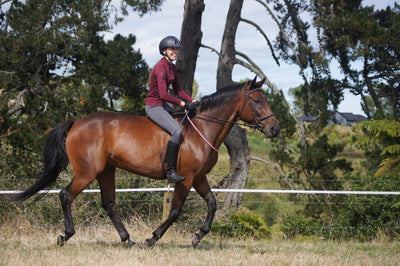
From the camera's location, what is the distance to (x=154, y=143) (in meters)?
6.03

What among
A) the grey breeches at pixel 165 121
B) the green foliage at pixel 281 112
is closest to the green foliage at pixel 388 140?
the green foliage at pixel 281 112

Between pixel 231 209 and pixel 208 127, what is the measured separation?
148 inches

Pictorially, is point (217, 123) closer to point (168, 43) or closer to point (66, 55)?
point (168, 43)

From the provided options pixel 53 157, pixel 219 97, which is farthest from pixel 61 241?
pixel 219 97

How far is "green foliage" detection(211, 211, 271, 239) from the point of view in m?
8.69

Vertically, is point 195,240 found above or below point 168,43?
below

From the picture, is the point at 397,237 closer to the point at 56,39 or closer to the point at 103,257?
the point at 103,257

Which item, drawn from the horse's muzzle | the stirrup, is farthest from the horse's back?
the horse's muzzle

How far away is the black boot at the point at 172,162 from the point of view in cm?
582

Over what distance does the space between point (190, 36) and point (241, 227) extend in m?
5.66

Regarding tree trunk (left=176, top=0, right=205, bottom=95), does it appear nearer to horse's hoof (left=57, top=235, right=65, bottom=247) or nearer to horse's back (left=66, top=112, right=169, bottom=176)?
horse's back (left=66, top=112, right=169, bottom=176)

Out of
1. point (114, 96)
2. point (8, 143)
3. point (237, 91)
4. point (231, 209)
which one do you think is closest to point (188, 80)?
point (114, 96)

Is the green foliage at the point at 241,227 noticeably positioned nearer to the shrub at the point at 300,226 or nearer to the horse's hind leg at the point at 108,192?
the shrub at the point at 300,226

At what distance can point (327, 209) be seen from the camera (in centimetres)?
1273
